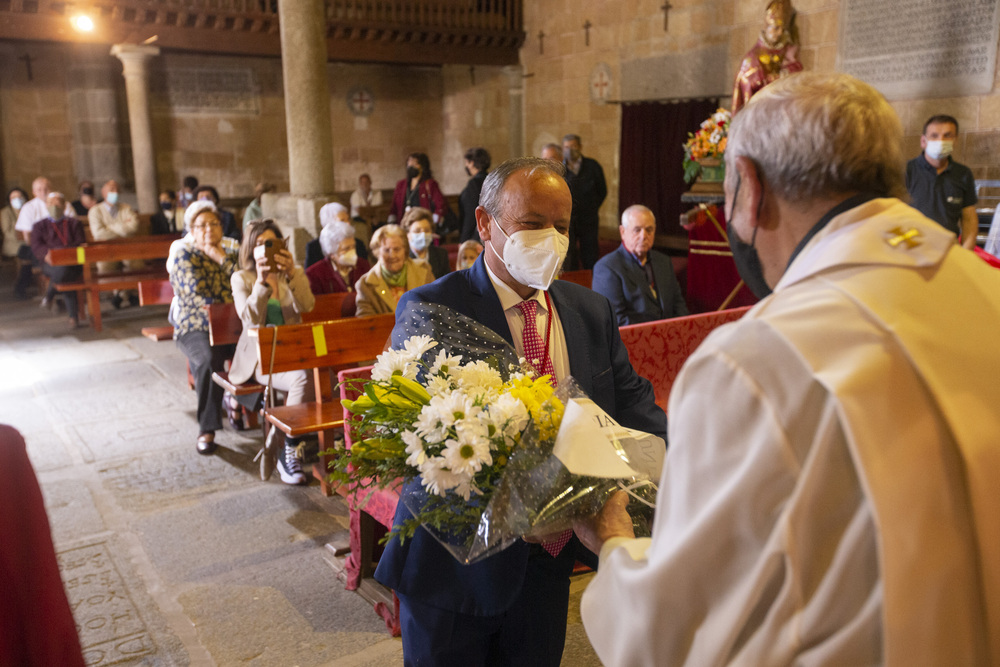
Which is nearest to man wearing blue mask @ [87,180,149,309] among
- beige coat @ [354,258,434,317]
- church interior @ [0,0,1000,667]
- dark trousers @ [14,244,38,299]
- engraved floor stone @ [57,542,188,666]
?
church interior @ [0,0,1000,667]

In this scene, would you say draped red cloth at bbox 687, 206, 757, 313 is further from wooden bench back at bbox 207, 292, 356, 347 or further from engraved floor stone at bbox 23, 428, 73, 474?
engraved floor stone at bbox 23, 428, 73, 474

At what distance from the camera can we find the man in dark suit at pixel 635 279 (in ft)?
15.3

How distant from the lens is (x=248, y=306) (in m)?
4.50

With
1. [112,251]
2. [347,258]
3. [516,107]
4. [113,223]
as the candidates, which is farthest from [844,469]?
[516,107]

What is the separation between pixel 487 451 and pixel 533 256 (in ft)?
2.18

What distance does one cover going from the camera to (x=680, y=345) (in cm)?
422

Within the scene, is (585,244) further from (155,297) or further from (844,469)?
(844,469)

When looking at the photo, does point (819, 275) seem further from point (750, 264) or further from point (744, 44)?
point (744, 44)

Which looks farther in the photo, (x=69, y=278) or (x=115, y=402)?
(x=69, y=278)

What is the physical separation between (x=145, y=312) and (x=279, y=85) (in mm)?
6332

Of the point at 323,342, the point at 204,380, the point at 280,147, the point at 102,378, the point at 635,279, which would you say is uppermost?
the point at 280,147

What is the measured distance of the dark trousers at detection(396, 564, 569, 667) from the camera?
65.7 inches

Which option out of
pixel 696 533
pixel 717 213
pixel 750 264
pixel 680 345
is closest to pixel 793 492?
pixel 696 533

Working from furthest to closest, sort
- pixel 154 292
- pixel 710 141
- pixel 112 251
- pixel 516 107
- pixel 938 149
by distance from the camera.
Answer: pixel 516 107 < pixel 112 251 < pixel 710 141 < pixel 154 292 < pixel 938 149
